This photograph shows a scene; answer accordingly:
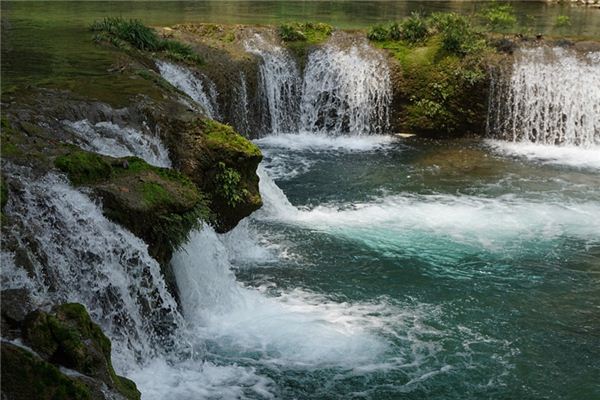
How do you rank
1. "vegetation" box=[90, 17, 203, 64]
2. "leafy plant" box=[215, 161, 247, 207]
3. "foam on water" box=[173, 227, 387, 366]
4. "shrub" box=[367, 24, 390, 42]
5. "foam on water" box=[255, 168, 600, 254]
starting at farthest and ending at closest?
"shrub" box=[367, 24, 390, 42], "vegetation" box=[90, 17, 203, 64], "foam on water" box=[255, 168, 600, 254], "leafy plant" box=[215, 161, 247, 207], "foam on water" box=[173, 227, 387, 366]

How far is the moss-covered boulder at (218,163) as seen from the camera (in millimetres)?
10211

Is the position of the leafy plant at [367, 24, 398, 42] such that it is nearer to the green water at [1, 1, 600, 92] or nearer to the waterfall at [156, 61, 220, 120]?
the green water at [1, 1, 600, 92]

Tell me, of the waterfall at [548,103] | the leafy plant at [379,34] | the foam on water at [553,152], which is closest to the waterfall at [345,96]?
the leafy plant at [379,34]

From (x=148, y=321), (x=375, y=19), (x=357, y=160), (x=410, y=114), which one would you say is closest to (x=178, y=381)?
(x=148, y=321)

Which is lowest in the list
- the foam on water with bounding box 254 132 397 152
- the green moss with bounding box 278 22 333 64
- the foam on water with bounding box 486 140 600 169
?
the foam on water with bounding box 486 140 600 169

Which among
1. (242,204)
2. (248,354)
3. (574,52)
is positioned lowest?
(248,354)

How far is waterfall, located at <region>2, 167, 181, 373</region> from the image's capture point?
7270 millimetres

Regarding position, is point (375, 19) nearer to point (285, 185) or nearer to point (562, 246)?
point (285, 185)

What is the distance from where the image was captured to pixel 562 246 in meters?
12.2

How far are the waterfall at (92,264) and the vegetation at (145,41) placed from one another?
928 cm

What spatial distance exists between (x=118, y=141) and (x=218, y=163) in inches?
52.5

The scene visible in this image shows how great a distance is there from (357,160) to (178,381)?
9.96 meters

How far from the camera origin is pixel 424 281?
10.8 metres

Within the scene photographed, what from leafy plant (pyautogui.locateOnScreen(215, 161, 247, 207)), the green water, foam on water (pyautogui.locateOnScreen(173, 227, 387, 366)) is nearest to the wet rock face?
foam on water (pyautogui.locateOnScreen(173, 227, 387, 366))
